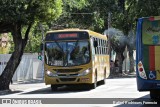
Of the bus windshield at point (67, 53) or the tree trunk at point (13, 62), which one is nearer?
the bus windshield at point (67, 53)

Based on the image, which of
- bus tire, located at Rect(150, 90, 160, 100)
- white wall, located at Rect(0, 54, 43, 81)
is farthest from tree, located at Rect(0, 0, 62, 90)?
white wall, located at Rect(0, 54, 43, 81)

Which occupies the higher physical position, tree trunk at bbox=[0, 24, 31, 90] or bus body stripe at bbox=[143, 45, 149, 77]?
bus body stripe at bbox=[143, 45, 149, 77]

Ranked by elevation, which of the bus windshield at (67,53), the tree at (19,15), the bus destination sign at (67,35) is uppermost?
the tree at (19,15)

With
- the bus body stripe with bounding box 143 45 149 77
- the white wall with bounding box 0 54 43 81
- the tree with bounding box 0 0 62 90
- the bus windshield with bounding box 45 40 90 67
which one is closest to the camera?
the bus body stripe with bounding box 143 45 149 77

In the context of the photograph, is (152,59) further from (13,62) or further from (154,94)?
(13,62)

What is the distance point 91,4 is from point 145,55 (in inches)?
1380

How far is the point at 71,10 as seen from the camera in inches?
1857

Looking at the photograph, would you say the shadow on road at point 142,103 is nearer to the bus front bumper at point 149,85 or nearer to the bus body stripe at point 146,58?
the bus front bumper at point 149,85

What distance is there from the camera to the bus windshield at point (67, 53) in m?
22.3

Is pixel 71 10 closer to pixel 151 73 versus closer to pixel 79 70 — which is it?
pixel 79 70

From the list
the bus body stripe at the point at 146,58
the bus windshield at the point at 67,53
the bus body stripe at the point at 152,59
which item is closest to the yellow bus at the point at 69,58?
the bus windshield at the point at 67,53

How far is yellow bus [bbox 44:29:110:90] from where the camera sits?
22.2m

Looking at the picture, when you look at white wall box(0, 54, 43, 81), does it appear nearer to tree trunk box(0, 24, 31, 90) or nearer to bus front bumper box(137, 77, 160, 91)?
tree trunk box(0, 24, 31, 90)

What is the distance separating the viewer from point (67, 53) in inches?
884
